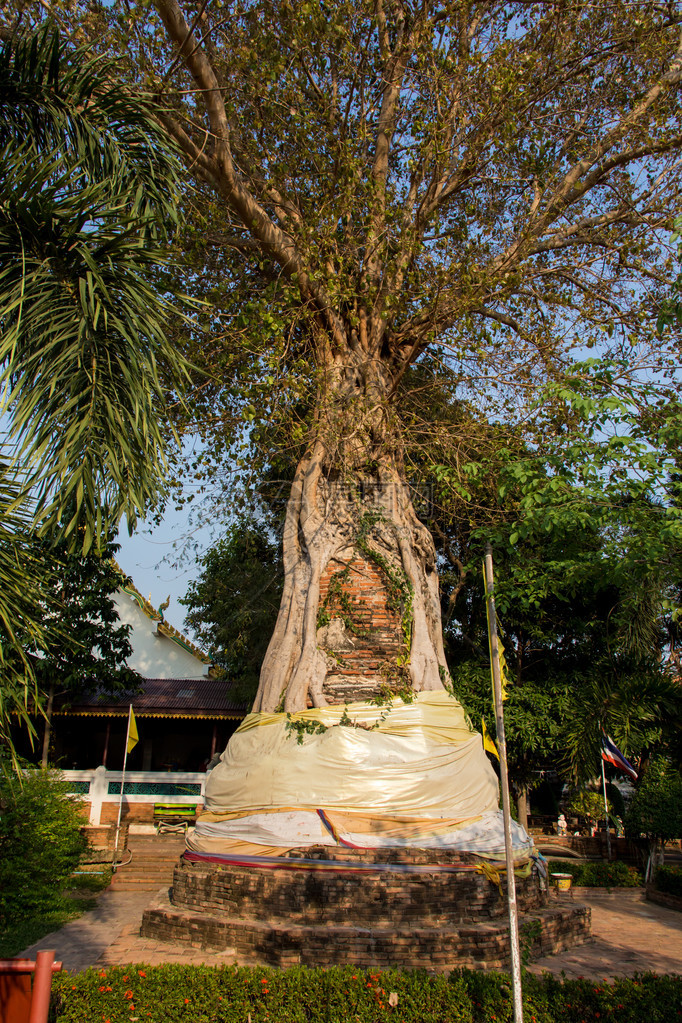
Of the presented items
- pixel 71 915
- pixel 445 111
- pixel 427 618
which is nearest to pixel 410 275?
pixel 445 111

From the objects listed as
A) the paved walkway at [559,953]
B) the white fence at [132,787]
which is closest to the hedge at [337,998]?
the paved walkway at [559,953]

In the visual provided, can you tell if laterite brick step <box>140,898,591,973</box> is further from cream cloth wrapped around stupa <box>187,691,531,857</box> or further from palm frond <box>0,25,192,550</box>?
palm frond <box>0,25,192,550</box>

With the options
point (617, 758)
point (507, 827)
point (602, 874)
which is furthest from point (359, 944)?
point (617, 758)

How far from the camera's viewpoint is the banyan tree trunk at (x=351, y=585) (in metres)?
7.86

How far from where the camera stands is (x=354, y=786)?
688 centimetres

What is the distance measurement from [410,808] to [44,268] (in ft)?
18.6

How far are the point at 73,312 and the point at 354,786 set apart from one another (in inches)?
203

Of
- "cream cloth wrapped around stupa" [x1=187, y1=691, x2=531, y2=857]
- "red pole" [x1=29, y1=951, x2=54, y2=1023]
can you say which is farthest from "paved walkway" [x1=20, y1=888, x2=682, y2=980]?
"red pole" [x1=29, y1=951, x2=54, y2=1023]

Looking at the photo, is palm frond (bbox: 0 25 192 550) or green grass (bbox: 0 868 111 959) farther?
green grass (bbox: 0 868 111 959)

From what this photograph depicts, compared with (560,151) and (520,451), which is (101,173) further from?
(560,151)

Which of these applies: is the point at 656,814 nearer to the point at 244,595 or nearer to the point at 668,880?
the point at 668,880

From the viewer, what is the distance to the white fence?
41.2ft

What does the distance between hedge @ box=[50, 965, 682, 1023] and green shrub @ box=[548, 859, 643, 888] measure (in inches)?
296

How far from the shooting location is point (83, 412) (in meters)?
3.14
